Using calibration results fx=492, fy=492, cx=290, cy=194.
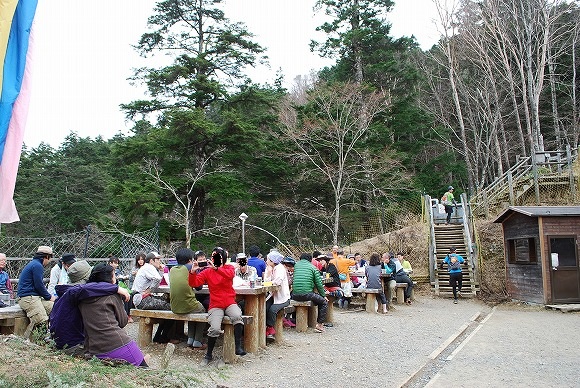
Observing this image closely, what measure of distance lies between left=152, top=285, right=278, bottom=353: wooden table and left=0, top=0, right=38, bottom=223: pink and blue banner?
11.0 ft

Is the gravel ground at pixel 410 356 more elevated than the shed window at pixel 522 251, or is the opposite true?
the shed window at pixel 522 251

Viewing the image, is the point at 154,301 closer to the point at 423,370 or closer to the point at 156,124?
the point at 423,370

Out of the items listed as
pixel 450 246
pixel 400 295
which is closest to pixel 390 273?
pixel 400 295

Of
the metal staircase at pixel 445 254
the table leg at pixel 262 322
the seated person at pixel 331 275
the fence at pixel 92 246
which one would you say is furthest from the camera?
the metal staircase at pixel 445 254

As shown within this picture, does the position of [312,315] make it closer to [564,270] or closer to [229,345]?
[229,345]

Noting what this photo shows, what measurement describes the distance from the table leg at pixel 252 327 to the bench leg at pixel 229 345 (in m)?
0.58

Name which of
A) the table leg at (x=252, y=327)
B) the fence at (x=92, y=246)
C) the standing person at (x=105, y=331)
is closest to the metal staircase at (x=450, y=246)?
the fence at (x=92, y=246)

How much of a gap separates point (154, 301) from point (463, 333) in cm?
654

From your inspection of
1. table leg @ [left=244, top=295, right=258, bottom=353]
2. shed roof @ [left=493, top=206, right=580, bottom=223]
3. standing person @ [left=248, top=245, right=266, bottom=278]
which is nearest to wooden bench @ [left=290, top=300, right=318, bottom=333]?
standing person @ [left=248, top=245, right=266, bottom=278]

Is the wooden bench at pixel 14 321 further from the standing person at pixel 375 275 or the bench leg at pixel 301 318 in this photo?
the standing person at pixel 375 275

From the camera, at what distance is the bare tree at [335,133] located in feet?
80.5

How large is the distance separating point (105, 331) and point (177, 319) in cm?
217

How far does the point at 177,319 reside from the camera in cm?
743

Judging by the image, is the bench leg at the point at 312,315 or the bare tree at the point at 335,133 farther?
the bare tree at the point at 335,133
